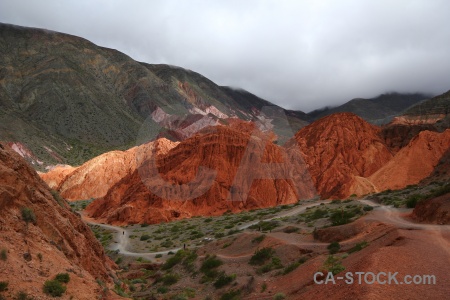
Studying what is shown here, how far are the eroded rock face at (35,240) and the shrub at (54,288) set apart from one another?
20cm

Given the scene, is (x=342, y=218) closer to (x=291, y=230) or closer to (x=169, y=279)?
(x=291, y=230)

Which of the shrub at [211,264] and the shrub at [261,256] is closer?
the shrub at [261,256]

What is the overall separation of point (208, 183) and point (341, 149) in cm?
4090

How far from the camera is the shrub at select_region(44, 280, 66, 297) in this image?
11.9 m

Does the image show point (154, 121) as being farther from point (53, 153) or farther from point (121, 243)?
point (121, 243)

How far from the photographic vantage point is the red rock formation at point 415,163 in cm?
6394

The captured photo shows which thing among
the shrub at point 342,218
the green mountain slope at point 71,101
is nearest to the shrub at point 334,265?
the shrub at point 342,218

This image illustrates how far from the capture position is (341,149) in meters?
93.4

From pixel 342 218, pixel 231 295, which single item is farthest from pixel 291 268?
pixel 342 218

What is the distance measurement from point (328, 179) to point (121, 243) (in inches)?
2052

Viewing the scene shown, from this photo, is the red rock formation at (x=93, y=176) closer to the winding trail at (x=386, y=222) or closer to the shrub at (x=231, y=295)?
the winding trail at (x=386, y=222)

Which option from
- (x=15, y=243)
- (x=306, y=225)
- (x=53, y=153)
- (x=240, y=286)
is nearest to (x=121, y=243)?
(x=306, y=225)

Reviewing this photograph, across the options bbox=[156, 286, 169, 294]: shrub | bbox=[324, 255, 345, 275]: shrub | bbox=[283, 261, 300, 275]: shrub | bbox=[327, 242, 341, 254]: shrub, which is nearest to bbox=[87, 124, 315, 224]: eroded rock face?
bbox=[156, 286, 169, 294]: shrub

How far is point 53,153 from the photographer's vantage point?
119250 millimetres
